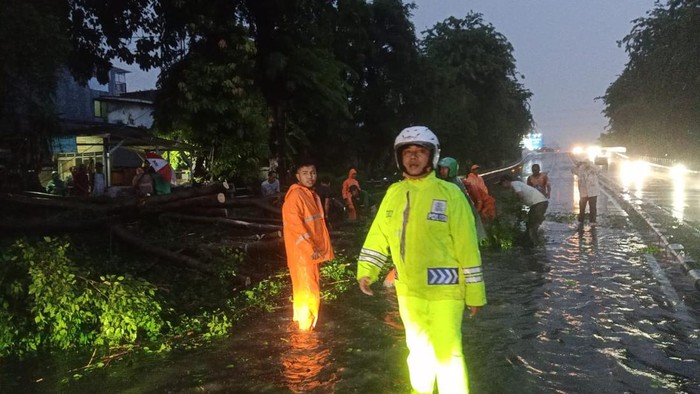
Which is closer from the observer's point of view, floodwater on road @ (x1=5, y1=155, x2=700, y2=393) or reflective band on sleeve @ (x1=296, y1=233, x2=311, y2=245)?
floodwater on road @ (x1=5, y1=155, x2=700, y2=393)

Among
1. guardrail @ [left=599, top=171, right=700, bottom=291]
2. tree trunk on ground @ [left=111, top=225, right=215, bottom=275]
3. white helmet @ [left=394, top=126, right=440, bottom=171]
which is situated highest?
white helmet @ [left=394, top=126, right=440, bottom=171]

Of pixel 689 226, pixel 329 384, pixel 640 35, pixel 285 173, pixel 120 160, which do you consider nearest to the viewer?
pixel 329 384

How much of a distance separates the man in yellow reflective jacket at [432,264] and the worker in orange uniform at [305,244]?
2.64 meters

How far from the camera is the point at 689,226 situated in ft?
49.1

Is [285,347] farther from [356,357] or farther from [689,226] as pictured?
[689,226]

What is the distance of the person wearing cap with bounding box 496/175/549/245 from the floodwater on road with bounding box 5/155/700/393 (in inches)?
155

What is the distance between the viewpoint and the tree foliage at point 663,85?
1811 inches

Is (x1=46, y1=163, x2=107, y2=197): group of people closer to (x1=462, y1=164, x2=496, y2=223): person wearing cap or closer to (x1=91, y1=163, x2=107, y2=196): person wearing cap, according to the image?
(x1=91, y1=163, x2=107, y2=196): person wearing cap

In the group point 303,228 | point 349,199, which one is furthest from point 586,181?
point 303,228

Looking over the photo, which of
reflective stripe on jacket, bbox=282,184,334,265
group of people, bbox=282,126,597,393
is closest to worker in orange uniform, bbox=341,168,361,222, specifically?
reflective stripe on jacket, bbox=282,184,334,265

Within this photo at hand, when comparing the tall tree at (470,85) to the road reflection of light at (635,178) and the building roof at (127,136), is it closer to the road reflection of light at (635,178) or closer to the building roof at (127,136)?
the road reflection of light at (635,178)

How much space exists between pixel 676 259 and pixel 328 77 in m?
13.6

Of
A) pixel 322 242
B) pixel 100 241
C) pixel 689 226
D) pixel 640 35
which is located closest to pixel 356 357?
pixel 322 242

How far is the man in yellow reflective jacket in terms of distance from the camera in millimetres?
3893
